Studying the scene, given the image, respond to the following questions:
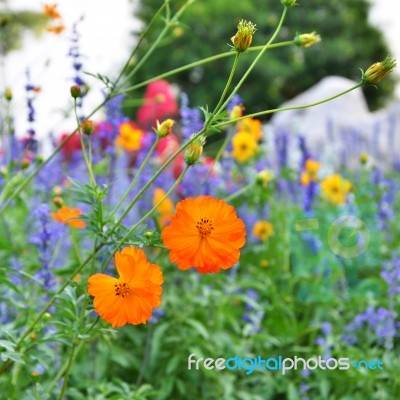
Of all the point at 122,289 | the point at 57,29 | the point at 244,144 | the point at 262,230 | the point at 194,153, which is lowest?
the point at 122,289

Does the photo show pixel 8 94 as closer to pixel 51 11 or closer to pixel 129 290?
pixel 51 11

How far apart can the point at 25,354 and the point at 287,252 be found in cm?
137

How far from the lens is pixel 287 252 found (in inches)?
95.0

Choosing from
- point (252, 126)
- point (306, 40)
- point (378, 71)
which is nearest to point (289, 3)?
point (306, 40)

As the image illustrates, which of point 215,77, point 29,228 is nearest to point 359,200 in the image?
point 29,228

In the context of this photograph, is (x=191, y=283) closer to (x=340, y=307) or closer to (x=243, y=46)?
(x=340, y=307)

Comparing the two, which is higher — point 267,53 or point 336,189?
point 267,53

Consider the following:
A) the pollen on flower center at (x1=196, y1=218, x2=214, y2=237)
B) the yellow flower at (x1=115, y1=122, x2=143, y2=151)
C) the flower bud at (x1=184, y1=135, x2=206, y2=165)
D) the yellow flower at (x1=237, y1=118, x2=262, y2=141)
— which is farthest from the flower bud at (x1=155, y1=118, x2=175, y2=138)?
the yellow flower at (x1=237, y1=118, x2=262, y2=141)

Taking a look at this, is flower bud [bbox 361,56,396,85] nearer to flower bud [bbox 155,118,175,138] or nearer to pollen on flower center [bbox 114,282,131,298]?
flower bud [bbox 155,118,175,138]

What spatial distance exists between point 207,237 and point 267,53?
1650cm

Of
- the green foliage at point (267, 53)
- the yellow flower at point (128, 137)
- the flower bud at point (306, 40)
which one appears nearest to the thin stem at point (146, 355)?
the yellow flower at point (128, 137)

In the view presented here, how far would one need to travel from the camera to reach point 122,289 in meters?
0.91

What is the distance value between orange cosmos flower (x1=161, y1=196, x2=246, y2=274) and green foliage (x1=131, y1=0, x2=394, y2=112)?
14553 mm

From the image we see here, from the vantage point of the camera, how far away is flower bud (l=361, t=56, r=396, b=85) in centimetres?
92
